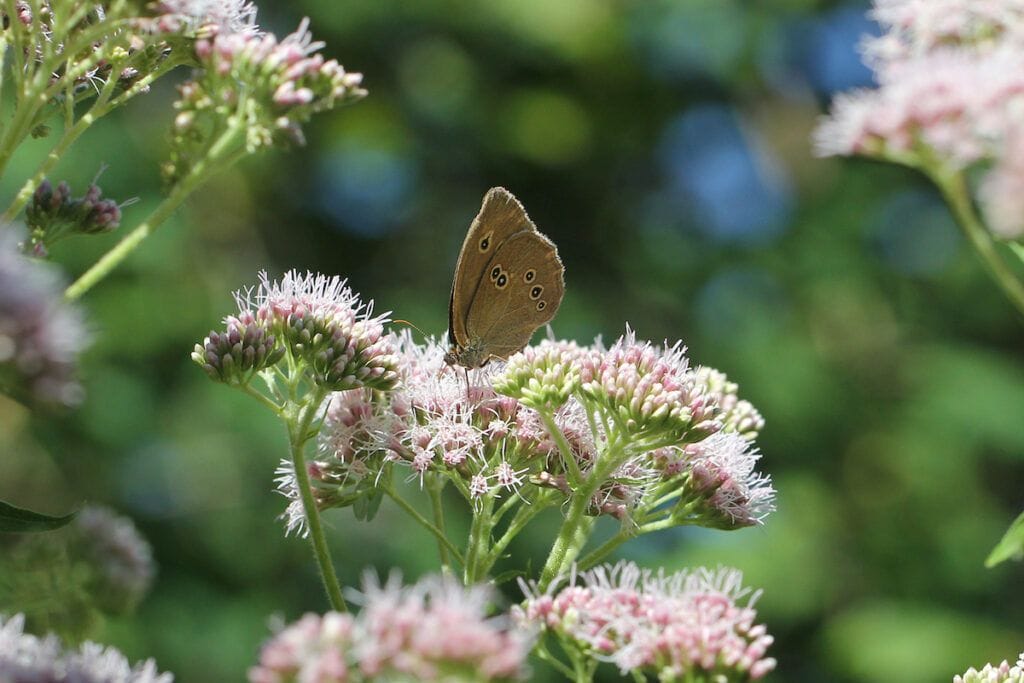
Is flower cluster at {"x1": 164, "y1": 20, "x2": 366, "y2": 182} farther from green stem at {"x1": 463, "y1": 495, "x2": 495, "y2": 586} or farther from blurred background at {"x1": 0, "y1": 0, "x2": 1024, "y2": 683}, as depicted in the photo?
blurred background at {"x1": 0, "y1": 0, "x2": 1024, "y2": 683}

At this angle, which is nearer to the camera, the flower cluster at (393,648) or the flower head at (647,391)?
the flower cluster at (393,648)

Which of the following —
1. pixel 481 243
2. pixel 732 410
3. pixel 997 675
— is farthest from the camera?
pixel 481 243

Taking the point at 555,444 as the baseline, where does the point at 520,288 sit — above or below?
above

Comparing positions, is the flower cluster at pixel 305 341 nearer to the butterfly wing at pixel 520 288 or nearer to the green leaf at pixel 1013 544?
the butterfly wing at pixel 520 288

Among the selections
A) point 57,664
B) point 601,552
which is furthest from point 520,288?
point 57,664

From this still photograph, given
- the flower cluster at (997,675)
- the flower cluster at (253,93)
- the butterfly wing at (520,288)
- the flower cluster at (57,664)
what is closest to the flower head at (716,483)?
the flower cluster at (997,675)

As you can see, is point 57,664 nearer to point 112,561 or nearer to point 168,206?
point 168,206

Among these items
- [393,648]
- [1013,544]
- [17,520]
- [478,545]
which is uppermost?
[478,545]

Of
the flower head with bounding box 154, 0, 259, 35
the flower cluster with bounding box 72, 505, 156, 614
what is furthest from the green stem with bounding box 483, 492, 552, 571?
the flower cluster with bounding box 72, 505, 156, 614
